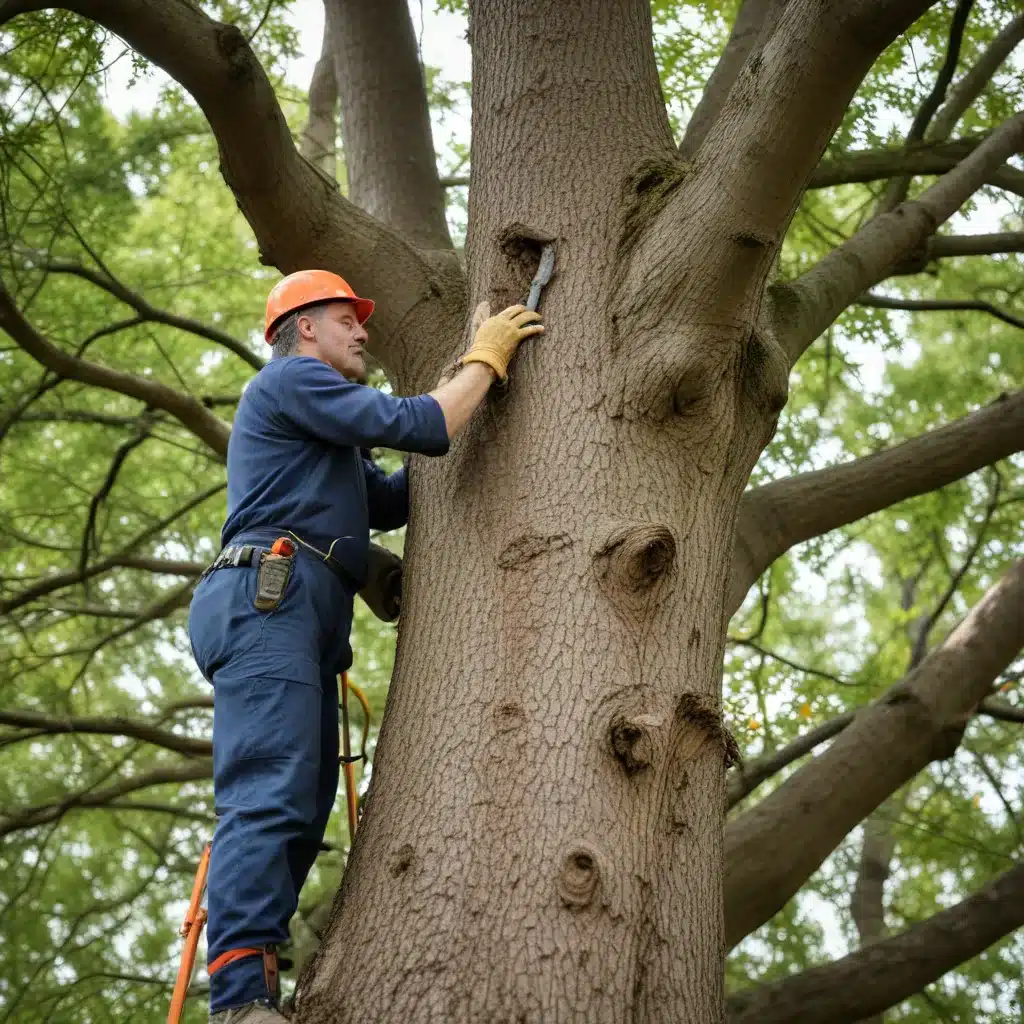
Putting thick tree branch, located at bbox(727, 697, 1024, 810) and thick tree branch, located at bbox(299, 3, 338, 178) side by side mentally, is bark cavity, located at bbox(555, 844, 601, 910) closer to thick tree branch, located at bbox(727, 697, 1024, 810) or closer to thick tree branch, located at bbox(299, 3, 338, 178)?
thick tree branch, located at bbox(727, 697, 1024, 810)

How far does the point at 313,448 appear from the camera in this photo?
133 inches

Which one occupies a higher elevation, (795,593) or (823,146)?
(795,593)

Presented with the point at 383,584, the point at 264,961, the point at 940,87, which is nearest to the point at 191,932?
the point at 264,961

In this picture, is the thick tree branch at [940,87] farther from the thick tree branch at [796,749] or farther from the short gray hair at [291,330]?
the short gray hair at [291,330]

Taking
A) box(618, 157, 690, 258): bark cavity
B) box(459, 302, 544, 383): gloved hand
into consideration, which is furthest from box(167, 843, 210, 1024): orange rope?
box(618, 157, 690, 258): bark cavity

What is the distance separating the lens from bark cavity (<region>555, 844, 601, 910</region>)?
243cm

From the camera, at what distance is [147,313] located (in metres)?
6.22

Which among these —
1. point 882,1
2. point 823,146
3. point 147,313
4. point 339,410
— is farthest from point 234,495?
point 147,313

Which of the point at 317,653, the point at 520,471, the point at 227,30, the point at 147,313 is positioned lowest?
the point at 317,653

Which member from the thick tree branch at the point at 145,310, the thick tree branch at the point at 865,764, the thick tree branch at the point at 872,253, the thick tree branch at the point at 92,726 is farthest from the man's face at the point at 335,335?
the thick tree branch at the point at 92,726

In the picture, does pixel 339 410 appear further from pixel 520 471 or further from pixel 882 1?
pixel 882 1

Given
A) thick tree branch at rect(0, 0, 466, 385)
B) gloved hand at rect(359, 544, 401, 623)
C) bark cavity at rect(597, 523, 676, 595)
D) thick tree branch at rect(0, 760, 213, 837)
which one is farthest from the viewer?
thick tree branch at rect(0, 760, 213, 837)

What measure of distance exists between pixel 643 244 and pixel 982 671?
9.10 feet

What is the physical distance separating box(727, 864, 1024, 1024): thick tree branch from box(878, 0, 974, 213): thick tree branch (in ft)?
9.58
